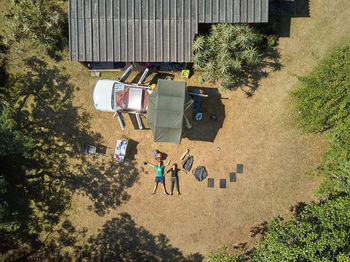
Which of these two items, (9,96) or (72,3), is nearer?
(72,3)

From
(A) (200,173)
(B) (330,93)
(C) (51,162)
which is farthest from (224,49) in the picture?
(C) (51,162)

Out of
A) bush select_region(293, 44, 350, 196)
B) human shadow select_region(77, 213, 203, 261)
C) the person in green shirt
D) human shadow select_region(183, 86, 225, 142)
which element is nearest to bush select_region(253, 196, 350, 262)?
bush select_region(293, 44, 350, 196)

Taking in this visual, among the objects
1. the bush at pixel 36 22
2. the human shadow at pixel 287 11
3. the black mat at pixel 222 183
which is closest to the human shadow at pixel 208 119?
the black mat at pixel 222 183

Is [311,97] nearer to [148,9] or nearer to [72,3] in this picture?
[148,9]

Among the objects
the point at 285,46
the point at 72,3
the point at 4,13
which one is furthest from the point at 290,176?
the point at 4,13

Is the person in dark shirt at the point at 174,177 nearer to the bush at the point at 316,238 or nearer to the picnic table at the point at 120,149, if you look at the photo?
the picnic table at the point at 120,149

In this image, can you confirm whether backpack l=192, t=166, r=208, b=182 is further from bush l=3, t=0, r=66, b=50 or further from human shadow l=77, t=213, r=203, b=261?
bush l=3, t=0, r=66, b=50
